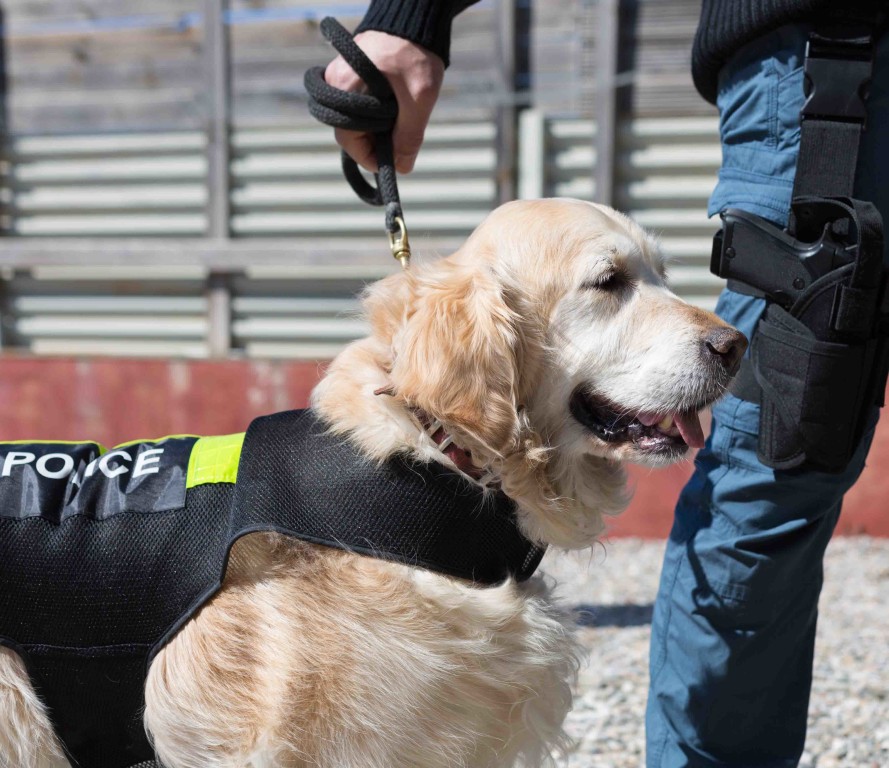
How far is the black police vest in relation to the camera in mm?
1846

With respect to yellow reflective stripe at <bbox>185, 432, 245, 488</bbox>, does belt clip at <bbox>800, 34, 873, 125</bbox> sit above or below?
above

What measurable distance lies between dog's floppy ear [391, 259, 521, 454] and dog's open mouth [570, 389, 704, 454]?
0.22 metres

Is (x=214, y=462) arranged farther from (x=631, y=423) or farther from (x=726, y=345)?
(x=726, y=345)

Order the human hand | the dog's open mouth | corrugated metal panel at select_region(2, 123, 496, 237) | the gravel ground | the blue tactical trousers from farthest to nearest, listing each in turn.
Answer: corrugated metal panel at select_region(2, 123, 496, 237) < the gravel ground < the human hand < the dog's open mouth < the blue tactical trousers

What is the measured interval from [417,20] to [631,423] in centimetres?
112

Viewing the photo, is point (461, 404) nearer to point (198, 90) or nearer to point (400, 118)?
point (400, 118)

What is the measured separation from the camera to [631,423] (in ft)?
7.28

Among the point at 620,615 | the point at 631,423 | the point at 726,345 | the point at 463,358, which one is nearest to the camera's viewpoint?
the point at 463,358

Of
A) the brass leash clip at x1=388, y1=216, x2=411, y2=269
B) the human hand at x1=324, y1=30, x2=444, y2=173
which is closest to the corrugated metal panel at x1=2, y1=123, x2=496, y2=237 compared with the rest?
the human hand at x1=324, y1=30, x2=444, y2=173

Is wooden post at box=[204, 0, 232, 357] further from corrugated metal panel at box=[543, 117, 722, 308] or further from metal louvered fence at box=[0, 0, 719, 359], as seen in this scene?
corrugated metal panel at box=[543, 117, 722, 308]

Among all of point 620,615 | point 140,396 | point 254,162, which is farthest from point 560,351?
point 254,162

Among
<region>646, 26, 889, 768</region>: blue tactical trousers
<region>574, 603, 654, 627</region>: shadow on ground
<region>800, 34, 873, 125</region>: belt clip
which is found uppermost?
<region>800, 34, 873, 125</region>: belt clip

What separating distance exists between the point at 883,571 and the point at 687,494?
306 cm

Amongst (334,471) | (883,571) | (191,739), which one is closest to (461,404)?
(334,471)
